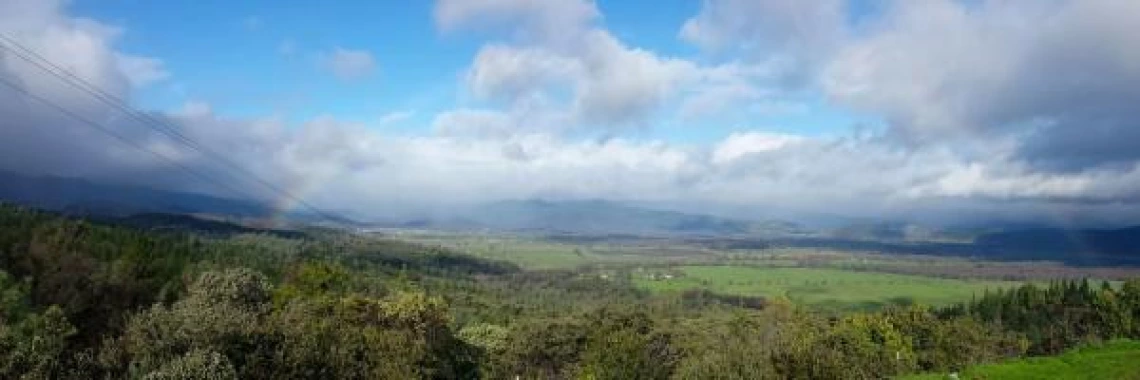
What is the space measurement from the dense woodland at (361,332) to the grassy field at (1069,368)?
1063 cm

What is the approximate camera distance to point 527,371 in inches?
4107

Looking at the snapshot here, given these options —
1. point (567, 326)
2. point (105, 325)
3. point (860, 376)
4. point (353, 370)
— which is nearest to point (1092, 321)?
point (567, 326)

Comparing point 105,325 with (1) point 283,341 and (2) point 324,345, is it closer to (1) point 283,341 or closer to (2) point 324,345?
(2) point 324,345

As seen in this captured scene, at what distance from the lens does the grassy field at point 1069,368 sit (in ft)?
109

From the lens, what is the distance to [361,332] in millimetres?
73312

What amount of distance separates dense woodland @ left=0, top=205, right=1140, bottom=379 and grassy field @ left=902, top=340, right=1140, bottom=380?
1063cm

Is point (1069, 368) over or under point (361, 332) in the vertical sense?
over

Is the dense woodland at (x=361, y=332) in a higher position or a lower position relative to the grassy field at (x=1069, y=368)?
lower

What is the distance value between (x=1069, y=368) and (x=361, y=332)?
175 feet

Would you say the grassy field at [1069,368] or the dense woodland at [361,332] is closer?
the grassy field at [1069,368]

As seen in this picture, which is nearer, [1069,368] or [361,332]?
[1069,368]

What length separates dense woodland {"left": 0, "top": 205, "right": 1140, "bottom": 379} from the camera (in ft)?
125

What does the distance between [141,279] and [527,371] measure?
A: 47.3 m

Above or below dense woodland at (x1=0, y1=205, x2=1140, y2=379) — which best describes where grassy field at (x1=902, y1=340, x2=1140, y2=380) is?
above
